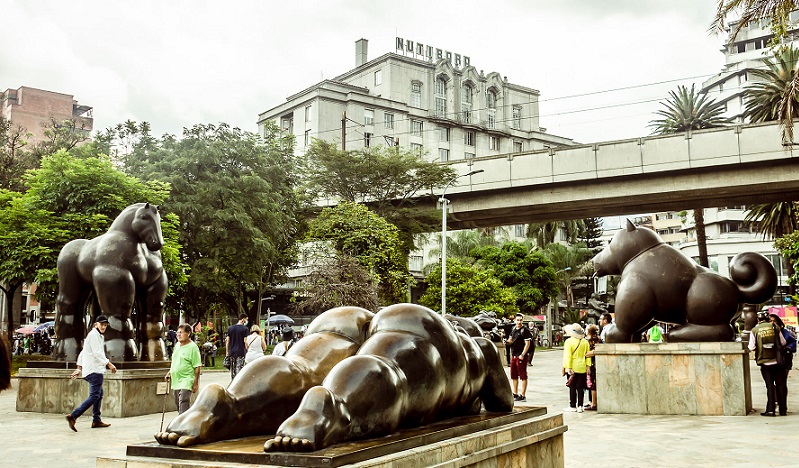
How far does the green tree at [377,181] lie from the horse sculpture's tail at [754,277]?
25602 millimetres

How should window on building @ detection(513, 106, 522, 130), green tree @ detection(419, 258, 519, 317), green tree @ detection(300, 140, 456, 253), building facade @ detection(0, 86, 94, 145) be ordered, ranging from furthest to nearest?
1. window on building @ detection(513, 106, 522, 130)
2. building facade @ detection(0, 86, 94, 145)
3. green tree @ detection(419, 258, 519, 317)
4. green tree @ detection(300, 140, 456, 253)

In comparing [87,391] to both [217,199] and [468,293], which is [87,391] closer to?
[217,199]

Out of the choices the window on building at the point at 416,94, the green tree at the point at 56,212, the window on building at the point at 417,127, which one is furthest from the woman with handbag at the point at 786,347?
the window on building at the point at 416,94

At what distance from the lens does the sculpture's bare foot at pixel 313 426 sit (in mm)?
3344

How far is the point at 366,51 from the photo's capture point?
7381 centimetres

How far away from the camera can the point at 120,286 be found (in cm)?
1255

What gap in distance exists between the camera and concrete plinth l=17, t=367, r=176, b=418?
1270 cm

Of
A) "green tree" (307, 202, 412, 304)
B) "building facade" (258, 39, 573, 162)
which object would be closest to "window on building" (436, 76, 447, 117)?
"building facade" (258, 39, 573, 162)

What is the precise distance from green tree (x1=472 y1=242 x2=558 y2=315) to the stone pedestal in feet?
123

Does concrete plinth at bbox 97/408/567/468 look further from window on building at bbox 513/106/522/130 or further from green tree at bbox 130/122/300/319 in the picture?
window on building at bbox 513/106/522/130

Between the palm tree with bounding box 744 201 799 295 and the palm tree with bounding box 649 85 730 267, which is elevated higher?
the palm tree with bounding box 649 85 730 267

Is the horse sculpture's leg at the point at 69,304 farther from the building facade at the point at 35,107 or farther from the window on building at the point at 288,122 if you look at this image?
the window on building at the point at 288,122

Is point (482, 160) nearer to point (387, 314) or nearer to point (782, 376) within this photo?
point (782, 376)

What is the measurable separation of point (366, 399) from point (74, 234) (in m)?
20.7
